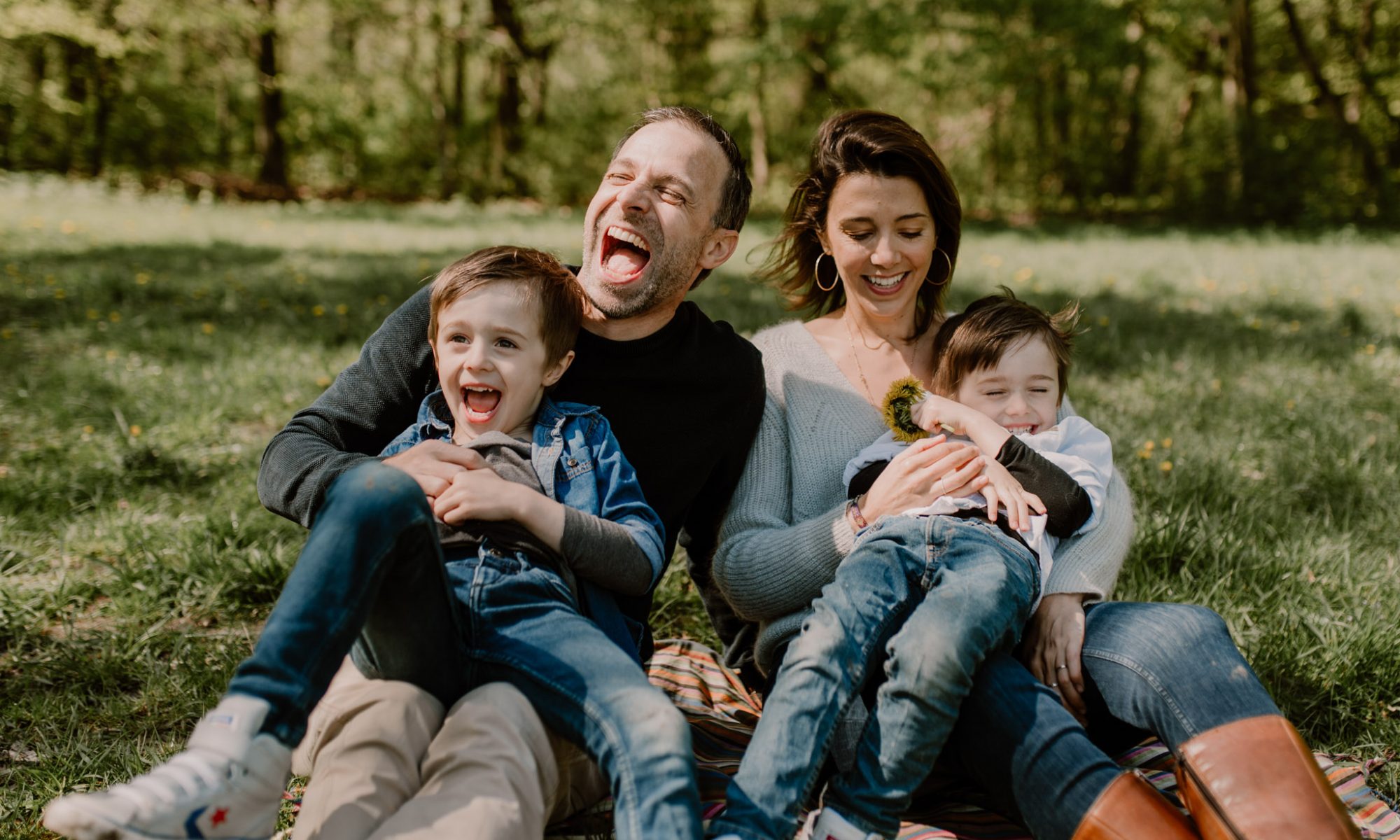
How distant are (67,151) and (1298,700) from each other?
993 inches

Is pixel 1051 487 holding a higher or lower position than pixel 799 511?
higher

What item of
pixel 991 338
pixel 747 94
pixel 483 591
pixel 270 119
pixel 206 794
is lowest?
pixel 206 794

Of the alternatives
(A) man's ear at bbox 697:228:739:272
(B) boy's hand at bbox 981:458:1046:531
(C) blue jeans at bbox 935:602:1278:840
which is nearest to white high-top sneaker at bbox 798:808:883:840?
(C) blue jeans at bbox 935:602:1278:840

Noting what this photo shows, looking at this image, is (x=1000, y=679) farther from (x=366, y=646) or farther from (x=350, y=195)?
(x=350, y=195)

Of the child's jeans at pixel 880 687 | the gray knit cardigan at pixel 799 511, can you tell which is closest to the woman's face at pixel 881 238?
the gray knit cardigan at pixel 799 511

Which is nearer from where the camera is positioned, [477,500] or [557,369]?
[477,500]

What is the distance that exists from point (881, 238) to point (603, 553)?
126 centimetres

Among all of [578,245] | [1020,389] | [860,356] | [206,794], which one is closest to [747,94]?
[578,245]

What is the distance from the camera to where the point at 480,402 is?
2.43 meters

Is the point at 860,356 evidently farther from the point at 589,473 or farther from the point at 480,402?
the point at 480,402

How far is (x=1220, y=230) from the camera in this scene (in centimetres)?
1563

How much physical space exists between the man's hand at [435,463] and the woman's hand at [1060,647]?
53.9 inches

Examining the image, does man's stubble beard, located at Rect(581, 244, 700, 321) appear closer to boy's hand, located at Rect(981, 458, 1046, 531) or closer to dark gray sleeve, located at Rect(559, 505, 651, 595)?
dark gray sleeve, located at Rect(559, 505, 651, 595)

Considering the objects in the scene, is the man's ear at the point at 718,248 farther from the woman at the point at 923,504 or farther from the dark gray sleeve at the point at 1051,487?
the dark gray sleeve at the point at 1051,487
